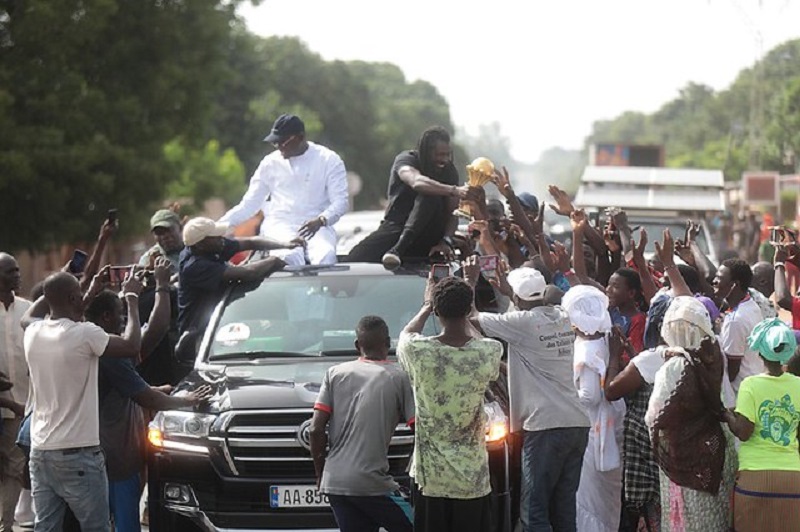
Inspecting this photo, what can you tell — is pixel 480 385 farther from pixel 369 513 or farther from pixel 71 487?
pixel 71 487

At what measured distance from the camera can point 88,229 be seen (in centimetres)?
2758

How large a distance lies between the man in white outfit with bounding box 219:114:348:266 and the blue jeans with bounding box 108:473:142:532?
2.94 m

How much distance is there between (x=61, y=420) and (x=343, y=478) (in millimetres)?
1559

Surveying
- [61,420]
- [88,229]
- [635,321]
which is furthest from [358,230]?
[88,229]

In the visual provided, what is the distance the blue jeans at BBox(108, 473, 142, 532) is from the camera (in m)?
8.02

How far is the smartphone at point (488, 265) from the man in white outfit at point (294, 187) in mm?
2905

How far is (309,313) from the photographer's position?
8914 mm

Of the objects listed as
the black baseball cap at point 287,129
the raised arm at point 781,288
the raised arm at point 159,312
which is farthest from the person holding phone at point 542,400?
the black baseball cap at point 287,129

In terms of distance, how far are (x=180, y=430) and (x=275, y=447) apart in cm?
59

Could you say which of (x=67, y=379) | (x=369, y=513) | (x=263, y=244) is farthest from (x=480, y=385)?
(x=263, y=244)

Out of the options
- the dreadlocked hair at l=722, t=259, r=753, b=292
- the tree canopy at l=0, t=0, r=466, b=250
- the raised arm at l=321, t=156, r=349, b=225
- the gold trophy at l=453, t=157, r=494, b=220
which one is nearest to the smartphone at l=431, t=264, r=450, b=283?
the gold trophy at l=453, t=157, r=494, b=220

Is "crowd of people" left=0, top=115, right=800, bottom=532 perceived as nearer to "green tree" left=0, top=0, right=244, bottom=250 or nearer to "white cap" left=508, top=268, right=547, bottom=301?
"white cap" left=508, top=268, right=547, bottom=301

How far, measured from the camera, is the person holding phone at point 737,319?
841 cm

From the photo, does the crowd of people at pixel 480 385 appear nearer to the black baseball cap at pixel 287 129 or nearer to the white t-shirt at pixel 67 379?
the white t-shirt at pixel 67 379
